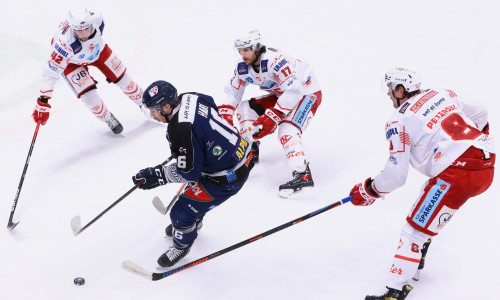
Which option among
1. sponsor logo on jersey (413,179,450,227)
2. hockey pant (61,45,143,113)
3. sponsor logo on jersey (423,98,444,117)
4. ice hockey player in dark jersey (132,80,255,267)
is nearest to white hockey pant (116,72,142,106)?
hockey pant (61,45,143,113)

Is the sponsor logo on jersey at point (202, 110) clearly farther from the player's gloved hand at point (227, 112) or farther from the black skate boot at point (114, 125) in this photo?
the black skate boot at point (114, 125)

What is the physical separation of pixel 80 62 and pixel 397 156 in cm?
310

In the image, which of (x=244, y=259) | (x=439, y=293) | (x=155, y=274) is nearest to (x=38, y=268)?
(x=155, y=274)

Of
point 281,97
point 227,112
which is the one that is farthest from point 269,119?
point 227,112

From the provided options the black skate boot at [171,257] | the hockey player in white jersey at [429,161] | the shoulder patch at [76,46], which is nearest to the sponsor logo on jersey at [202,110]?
the black skate boot at [171,257]

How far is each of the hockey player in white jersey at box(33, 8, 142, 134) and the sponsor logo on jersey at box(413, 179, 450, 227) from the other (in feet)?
10.3

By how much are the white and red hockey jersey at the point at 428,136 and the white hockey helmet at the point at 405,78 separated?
0.07 m

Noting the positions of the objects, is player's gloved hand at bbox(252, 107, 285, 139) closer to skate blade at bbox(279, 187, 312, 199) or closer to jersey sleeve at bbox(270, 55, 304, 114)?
jersey sleeve at bbox(270, 55, 304, 114)

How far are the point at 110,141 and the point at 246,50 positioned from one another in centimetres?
177

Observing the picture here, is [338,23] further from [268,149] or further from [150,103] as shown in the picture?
[150,103]

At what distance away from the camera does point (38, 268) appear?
4332 mm

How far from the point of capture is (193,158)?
12.7ft

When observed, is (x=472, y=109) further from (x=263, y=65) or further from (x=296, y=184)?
(x=263, y=65)

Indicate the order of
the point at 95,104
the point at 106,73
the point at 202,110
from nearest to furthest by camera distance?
the point at 202,110
the point at 95,104
the point at 106,73
